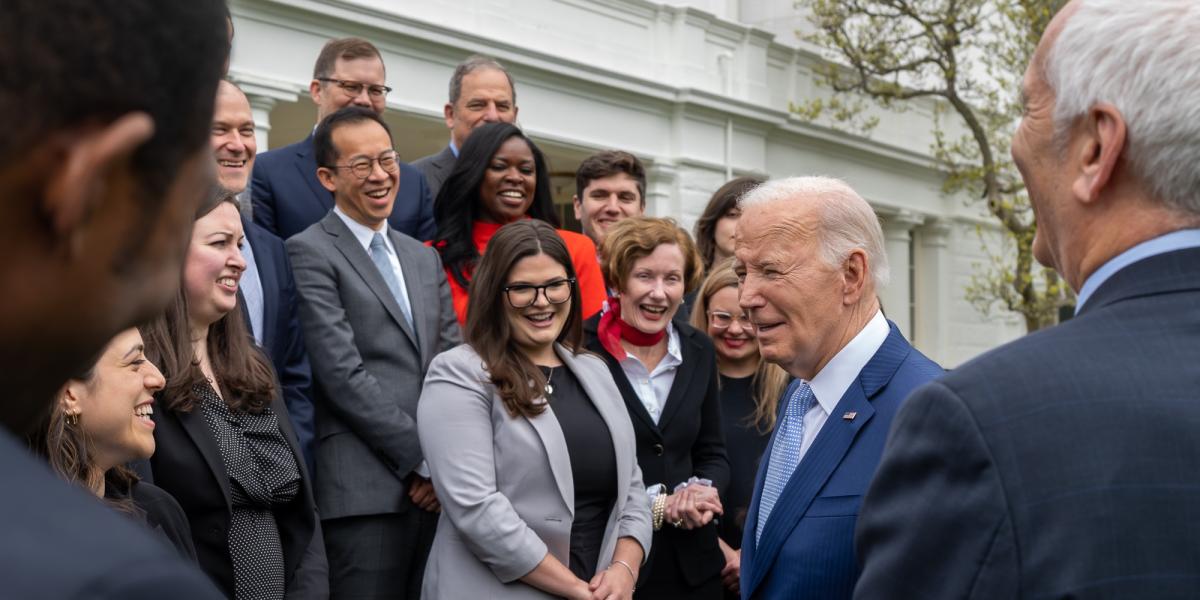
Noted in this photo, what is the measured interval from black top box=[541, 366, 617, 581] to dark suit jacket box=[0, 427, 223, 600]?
3666mm

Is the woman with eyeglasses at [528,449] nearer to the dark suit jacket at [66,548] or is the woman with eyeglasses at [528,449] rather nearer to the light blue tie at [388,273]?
the light blue tie at [388,273]

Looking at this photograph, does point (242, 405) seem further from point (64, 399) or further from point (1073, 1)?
point (1073, 1)

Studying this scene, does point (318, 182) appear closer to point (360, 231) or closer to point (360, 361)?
point (360, 231)

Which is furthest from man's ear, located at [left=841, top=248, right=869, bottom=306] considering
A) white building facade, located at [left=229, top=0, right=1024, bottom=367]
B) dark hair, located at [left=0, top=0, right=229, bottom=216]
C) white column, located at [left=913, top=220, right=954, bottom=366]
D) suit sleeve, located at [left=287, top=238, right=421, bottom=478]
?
white column, located at [left=913, top=220, right=954, bottom=366]

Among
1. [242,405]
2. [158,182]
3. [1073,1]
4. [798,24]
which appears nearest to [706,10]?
[798,24]

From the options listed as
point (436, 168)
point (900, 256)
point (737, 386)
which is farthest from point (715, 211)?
point (900, 256)

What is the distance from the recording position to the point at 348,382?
460 cm

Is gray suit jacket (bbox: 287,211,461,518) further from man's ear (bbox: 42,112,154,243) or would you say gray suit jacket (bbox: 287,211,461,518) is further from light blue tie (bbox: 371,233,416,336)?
man's ear (bbox: 42,112,154,243)

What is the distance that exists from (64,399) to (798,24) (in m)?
18.5

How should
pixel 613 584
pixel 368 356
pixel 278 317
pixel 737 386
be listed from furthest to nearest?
1. pixel 737 386
2. pixel 368 356
3. pixel 278 317
4. pixel 613 584

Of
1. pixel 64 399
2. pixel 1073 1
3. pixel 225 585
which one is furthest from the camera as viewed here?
pixel 225 585

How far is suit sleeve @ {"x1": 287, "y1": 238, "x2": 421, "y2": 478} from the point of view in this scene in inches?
181

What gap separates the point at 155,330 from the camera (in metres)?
3.86

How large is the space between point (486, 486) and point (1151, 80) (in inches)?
116
